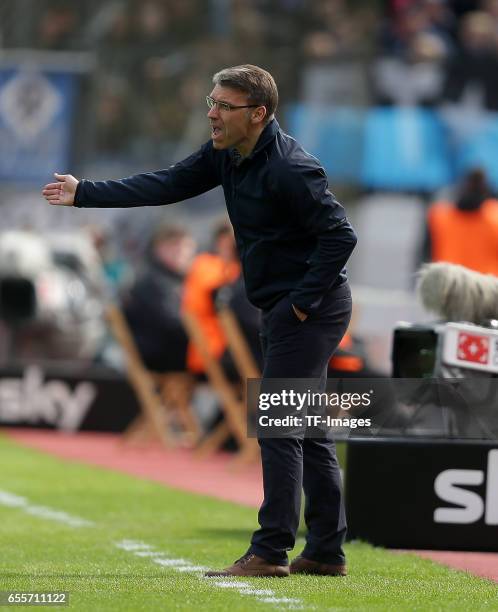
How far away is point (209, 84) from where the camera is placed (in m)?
23.5

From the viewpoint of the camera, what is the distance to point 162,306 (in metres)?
16.1

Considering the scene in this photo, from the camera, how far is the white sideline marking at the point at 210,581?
6.24 m

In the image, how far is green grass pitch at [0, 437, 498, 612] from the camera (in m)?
6.30

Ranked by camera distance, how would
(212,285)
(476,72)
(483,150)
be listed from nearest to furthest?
1. (212,285)
2. (483,150)
3. (476,72)

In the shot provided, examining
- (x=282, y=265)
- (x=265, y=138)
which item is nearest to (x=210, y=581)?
(x=282, y=265)

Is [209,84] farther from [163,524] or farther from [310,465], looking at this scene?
[310,465]

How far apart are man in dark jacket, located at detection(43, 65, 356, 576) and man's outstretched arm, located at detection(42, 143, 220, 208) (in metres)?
0.01

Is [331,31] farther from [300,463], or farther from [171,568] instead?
[300,463]

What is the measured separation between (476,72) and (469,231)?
759cm

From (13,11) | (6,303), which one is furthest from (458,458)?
(13,11)

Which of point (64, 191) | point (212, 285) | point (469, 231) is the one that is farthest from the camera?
point (212, 285)

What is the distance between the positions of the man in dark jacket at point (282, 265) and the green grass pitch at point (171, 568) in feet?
0.73

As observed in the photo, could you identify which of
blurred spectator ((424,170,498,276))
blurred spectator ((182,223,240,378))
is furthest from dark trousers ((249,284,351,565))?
blurred spectator ((182,223,240,378))

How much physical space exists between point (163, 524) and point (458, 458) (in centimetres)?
223
